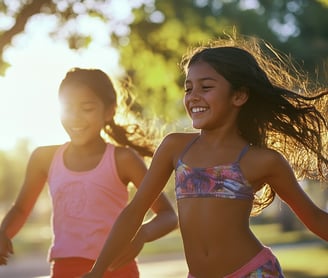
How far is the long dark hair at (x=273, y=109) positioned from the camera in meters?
4.53

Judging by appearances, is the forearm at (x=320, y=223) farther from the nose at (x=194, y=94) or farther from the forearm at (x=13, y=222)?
the forearm at (x=13, y=222)

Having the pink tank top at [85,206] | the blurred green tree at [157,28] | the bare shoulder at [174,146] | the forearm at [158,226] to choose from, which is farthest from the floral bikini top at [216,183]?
the blurred green tree at [157,28]

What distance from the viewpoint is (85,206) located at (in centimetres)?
550

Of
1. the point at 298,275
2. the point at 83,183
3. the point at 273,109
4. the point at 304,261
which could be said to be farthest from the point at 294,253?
the point at 273,109

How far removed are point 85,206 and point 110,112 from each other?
0.67m

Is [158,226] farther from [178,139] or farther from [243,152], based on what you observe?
[243,152]

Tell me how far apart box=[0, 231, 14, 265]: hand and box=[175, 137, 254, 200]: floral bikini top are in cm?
138

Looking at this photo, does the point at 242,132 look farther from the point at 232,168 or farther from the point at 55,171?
the point at 55,171

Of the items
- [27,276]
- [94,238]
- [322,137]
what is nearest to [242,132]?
[322,137]

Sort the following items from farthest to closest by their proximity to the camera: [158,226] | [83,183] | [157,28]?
[157,28]
[83,183]
[158,226]

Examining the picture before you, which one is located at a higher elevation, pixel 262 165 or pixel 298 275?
pixel 298 275

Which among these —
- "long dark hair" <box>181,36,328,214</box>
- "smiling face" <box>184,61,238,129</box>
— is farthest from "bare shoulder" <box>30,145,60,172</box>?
"smiling face" <box>184,61,238,129</box>

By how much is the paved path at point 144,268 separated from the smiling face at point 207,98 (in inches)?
618

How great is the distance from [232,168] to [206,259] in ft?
1.27
